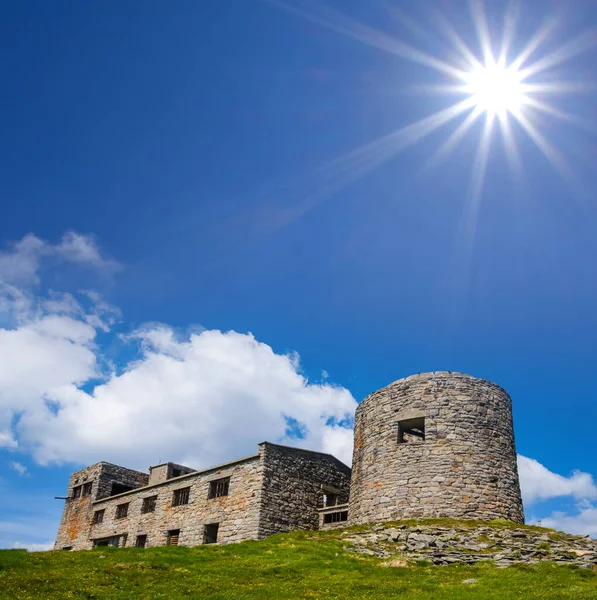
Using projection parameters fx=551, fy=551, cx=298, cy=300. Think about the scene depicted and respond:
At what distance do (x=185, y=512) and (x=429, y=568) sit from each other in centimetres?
2141

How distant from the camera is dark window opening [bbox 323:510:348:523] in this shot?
107ft

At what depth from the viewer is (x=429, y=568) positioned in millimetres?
17844

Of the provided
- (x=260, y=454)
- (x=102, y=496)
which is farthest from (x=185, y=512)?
(x=102, y=496)

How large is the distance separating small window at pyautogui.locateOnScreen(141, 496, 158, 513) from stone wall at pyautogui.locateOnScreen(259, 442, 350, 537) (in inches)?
438

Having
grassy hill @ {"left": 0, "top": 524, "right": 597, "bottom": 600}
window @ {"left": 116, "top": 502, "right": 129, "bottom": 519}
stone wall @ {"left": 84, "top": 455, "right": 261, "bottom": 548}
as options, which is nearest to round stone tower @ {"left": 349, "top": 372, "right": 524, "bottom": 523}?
stone wall @ {"left": 84, "top": 455, "right": 261, "bottom": 548}

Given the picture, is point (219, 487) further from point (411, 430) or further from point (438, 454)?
point (438, 454)

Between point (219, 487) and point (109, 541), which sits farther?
point (109, 541)

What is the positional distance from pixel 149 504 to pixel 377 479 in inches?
757

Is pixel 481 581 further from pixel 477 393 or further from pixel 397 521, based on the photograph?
pixel 477 393

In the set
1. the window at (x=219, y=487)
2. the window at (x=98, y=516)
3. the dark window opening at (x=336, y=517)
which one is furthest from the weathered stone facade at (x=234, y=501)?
the window at (x=98, y=516)

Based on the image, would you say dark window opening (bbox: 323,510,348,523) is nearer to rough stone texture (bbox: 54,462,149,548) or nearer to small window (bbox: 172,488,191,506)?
small window (bbox: 172,488,191,506)

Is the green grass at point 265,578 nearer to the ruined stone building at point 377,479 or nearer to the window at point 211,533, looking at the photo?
the ruined stone building at point 377,479

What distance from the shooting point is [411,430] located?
101ft

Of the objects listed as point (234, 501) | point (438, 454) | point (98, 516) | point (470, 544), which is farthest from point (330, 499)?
point (98, 516)
